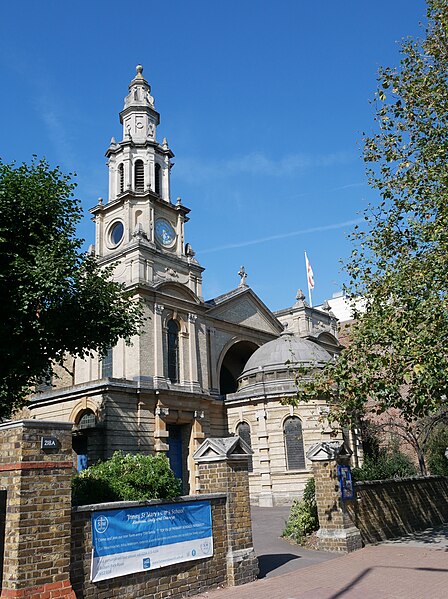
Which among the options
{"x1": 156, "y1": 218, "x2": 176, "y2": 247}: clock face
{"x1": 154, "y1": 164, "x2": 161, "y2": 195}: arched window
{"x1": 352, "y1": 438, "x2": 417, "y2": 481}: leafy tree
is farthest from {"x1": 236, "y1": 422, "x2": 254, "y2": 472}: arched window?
{"x1": 154, "y1": 164, "x2": 161, "y2": 195}: arched window

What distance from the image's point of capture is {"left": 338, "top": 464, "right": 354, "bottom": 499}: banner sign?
15.1 m

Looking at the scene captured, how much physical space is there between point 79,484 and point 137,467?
1.26 meters

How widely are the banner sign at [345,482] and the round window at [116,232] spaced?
22.9 m

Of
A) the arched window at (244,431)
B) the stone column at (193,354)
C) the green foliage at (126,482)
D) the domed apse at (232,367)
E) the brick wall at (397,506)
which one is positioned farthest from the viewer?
the domed apse at (232,367)

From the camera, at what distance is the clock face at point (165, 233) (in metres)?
34.3

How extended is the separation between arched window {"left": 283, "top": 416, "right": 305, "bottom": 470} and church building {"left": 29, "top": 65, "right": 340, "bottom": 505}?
53mm

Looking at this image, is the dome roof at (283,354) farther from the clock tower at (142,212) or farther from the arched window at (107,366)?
the arched window at (107,366)

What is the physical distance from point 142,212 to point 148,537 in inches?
1044

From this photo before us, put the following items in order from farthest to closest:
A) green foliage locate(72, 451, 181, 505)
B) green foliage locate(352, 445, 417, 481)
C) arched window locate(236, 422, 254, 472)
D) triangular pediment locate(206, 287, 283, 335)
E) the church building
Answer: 1. triangular pediment locate(206, 287, 283, 335)
2. arched window locate(236, 422, 254, 472)
3. the church building
4. green foliage locate(352, 445, 417, 481)
5. green foliage locate(72, 451, 181, 505)

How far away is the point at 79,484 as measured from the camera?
11.3 m

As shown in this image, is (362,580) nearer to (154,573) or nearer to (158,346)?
(154,573)

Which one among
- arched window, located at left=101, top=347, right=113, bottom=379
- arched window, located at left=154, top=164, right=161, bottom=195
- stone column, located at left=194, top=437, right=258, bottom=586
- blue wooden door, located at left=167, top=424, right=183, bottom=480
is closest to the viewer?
stone column, located at left=194, top=437, right=258, bottom=586

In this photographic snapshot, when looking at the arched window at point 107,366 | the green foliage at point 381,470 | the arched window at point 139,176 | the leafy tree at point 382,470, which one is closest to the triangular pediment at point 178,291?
the arched window at point 107,366

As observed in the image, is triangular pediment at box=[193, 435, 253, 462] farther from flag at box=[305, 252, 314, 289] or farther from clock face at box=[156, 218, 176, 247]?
flag at box=[305, 252, 314, 289]
